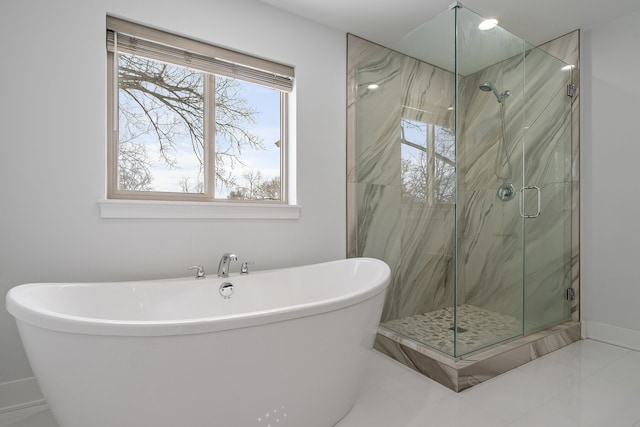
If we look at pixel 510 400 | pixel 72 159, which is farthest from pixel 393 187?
pixel 72 159

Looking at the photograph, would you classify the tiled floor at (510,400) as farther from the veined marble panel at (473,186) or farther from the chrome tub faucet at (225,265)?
the chrome tub faucet at (225,265)

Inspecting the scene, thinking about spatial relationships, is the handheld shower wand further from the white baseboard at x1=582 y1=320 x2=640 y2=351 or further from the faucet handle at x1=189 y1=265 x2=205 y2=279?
the faucet handle at x1=189 y1=265 x2=205 y2=279

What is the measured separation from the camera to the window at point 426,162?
82.3 inches

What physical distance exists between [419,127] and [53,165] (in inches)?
86.3

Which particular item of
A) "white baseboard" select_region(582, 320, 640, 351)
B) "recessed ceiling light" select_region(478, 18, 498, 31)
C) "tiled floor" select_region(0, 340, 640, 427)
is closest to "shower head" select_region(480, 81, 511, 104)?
"recessed ceiling light" select_region(478, 18, 498, 31)

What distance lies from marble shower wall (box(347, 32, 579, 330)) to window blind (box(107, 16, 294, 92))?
67cm

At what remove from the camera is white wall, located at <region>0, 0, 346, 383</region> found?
1580 millimetres

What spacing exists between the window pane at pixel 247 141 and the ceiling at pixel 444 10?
63cm

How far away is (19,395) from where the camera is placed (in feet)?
5.24

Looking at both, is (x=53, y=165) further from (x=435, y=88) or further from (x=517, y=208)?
(x=517, y=208)

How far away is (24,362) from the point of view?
163 cm

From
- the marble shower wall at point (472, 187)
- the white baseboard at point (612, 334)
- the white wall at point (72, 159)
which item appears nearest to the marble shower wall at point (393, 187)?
the marble shower wall at point (472, 187)

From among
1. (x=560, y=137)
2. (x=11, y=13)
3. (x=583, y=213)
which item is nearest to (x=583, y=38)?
(x=560, y=137)

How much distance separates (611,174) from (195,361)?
3058mm
